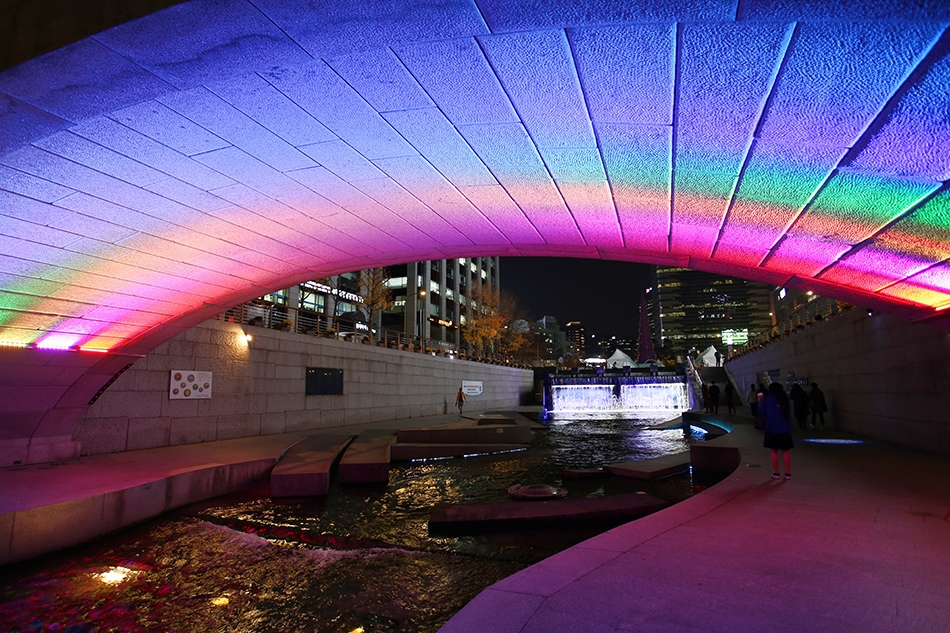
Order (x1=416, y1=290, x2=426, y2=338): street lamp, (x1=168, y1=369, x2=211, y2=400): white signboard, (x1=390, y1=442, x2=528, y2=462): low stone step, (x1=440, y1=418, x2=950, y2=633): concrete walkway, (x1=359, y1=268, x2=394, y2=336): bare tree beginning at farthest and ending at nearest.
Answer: (x1=416, y1=290, x2=426, y2=338): street lamp, (x1=359, y1=268, x2=394, y2=336): bare tree, (x1=390, y1=442, x2=528, y2=462): low stone step, (x1=168, y1=369, x2=211, y2=400): white signboard, (x1=440, y1=418, x2=950, y2=633): concrete walkway

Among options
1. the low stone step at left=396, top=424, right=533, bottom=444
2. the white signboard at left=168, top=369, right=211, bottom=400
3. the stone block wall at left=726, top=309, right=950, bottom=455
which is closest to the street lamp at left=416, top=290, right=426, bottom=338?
the low stone step at left=396, top=424, right=533, bottom=444

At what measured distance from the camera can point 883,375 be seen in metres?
13.6

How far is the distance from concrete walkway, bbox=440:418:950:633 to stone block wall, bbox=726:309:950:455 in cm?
485

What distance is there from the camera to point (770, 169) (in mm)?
5074

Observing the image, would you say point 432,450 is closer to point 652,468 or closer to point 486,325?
point 652,468

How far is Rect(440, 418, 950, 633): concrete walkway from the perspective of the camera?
11.8ft

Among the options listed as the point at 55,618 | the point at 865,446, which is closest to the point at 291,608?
the point at 55,618

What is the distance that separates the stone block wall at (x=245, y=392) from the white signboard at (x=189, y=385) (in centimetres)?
15

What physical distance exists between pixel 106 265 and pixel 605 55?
8801 mm

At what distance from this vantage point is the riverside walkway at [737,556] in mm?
3648

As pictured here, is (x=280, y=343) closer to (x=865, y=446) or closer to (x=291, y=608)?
(x=291, y=608)

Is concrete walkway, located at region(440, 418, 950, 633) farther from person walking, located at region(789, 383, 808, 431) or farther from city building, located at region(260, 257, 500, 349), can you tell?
city building, located at region(260, 257, 500, 349)

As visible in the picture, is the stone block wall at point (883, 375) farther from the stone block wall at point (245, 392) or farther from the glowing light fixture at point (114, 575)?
the stone block wall at point (245, 392)

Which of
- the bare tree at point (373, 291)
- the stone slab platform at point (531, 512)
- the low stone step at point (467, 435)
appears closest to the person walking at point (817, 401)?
the low stone step at point (467, 435)
